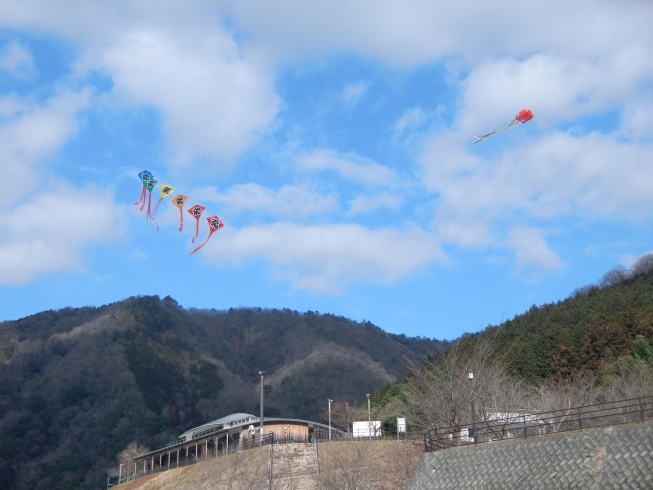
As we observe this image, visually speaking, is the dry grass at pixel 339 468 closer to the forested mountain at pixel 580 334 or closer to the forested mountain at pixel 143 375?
the forested mountain at pixel 580 334

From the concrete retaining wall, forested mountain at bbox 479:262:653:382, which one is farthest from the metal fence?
forested mountain at bbox 479:262:653:382

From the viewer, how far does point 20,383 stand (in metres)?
119

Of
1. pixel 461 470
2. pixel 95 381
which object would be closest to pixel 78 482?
pixel 95 381

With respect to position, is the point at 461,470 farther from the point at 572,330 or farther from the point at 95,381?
the point at 95,381

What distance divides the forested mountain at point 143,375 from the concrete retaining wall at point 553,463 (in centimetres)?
6430

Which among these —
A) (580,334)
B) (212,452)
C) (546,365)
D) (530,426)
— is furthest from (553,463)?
(580,334)

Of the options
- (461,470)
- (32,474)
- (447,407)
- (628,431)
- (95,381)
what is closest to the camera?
(628,431)

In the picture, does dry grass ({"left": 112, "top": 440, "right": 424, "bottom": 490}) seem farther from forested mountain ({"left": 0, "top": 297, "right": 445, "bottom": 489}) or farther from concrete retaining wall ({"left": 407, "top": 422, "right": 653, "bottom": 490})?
forested mountain ({"left": 0, "top": 297, "right": 445, "bottom": 489})

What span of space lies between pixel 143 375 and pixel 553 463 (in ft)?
330

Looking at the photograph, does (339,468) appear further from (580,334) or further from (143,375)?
(143,375)

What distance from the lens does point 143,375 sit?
116 metres

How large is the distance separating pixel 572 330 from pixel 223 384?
78.7 m

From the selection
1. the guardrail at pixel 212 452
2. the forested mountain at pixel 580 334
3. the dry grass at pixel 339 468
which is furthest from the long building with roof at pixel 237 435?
the forested mountain at pixel 580 334

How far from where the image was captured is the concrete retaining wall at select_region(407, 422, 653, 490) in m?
20.0
